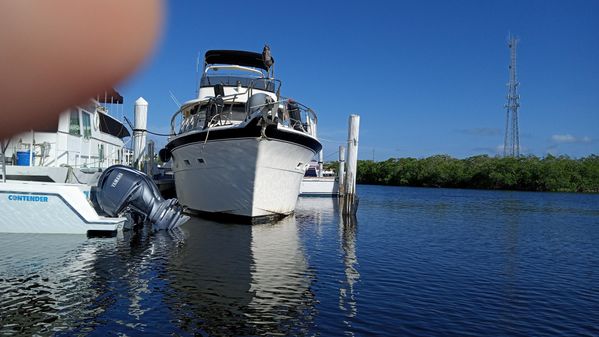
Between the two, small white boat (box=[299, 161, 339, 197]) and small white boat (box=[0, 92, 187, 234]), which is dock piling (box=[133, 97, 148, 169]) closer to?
small white boat (box=[0, 92, 187, 234])

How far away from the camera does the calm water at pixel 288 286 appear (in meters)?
7.89

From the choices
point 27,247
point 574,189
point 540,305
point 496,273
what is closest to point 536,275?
point 496,273

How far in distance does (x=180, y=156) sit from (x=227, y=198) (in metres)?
3.41

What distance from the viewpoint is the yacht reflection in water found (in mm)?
7891

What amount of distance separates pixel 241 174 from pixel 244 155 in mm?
780

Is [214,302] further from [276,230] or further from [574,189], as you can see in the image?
[574,189]

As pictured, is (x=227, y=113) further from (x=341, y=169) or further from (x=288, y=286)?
(x=341, y=169)

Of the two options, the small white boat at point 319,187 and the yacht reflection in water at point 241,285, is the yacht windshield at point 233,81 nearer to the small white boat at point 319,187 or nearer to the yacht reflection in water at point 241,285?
the yacht reflection in water at point 241,285

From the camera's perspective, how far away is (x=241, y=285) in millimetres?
10188

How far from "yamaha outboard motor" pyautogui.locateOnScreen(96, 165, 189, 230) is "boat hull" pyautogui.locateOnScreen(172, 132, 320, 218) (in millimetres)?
2588

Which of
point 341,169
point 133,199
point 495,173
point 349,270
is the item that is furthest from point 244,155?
point 495,173

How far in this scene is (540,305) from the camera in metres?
9.77

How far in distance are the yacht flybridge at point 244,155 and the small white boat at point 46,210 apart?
5.49 metres

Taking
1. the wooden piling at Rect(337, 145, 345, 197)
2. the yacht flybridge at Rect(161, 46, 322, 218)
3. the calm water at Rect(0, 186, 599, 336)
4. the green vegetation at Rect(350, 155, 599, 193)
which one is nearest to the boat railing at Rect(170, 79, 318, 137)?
the yacht flybridge at Rect(161, 46, 322, 218)
